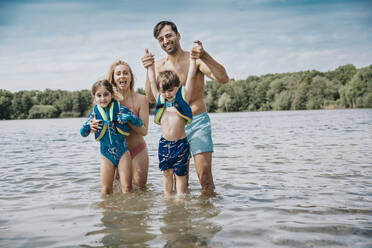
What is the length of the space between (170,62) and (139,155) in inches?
64.2

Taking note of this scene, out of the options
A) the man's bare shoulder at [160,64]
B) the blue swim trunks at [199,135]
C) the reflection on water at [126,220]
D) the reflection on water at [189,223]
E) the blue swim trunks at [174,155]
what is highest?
the man's bare shoulder at [160,64]

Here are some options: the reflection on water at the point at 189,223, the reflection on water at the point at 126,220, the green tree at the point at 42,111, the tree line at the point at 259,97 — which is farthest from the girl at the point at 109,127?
the green tree at the point at 42,111

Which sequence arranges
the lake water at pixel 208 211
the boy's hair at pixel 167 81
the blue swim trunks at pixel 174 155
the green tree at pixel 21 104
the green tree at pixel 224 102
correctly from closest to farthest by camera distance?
the lake water at pixel 208 211 < the boy's hair at pixel 167 81 < the blue swim trunks at pixel 174 155 < the green tree at pixel 21 104 < the green tree at pixel 224 102

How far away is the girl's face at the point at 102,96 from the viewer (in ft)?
16.0

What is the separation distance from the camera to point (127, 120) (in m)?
4.79

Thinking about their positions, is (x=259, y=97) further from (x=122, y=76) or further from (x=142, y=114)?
(x=122, y=76)

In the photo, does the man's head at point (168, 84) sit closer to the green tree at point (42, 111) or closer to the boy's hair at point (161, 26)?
the boy's hair at point (161, 26)

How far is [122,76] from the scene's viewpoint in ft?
17.0

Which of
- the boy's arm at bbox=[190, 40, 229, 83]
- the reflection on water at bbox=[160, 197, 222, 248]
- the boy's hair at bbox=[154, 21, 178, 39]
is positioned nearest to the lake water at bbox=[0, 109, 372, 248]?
the reflection on water at bbox=[160, 197, 222, 248]

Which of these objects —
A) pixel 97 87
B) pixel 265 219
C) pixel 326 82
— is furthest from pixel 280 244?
pixel 326 82

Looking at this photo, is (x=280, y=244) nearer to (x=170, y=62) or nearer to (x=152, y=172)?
(x=170, y=62)

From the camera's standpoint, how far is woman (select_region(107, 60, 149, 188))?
17.1 feet

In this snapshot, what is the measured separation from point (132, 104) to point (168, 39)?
120 cm

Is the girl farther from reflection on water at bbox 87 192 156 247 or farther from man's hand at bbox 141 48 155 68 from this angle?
man's hand at bbox 141 48 155 68
